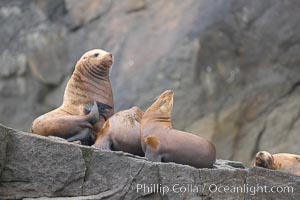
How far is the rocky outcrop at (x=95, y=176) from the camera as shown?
7.05m

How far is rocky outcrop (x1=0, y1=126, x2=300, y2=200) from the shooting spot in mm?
7047

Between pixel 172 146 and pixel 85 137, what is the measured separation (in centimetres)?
82

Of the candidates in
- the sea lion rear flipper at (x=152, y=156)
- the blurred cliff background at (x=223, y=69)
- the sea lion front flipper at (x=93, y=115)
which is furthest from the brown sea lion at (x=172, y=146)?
the blurred cliff background at (x=223, y=69)

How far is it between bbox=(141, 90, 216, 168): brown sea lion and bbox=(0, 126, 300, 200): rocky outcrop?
0.30m

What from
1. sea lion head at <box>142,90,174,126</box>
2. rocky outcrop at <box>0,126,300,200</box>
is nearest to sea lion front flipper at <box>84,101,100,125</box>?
sea lion head at <box>142,90,174,126</box>

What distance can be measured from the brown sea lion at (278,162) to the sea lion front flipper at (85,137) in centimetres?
148

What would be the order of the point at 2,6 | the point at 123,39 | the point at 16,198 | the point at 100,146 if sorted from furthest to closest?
the point at 2,6 < the point at 123,39 < the point at 100,146 < the point at 16,198

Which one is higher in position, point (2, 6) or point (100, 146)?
point (2, 6)

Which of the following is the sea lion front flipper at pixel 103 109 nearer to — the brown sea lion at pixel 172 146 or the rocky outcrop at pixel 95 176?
the brown sea lion at pixel 172 146

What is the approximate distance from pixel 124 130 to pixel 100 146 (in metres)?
0.25

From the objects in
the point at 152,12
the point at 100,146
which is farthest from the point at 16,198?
the point at 152,12

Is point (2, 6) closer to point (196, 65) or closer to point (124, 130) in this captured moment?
point (196, 65)

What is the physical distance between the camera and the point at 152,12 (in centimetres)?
1559

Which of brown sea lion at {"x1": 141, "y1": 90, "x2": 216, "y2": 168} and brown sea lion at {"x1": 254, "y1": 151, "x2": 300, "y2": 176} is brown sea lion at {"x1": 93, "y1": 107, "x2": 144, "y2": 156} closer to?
brown sea lion at {"x1": 141, "y1": 90, "x2": 216, "y2": 168}
